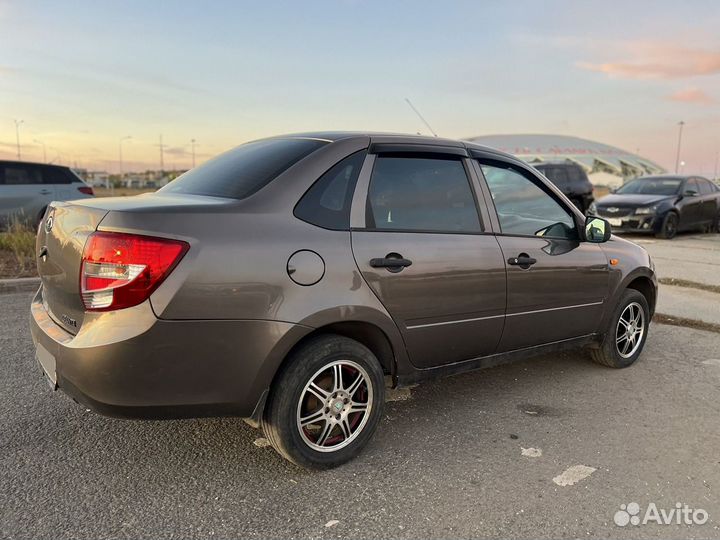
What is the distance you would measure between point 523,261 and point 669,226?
1224 cm

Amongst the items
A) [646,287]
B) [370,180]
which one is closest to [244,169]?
[370,180]

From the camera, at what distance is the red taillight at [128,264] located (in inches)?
93.7

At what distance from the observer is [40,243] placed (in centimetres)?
303

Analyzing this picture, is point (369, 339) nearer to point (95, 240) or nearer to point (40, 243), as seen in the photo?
point (95, 240)

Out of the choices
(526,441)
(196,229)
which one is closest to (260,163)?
(196,229)

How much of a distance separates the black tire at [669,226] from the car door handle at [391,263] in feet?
42.1

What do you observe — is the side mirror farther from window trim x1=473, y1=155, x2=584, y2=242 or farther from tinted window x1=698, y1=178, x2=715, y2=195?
tinted window x1=698, y1=178, x2=715, y2=195

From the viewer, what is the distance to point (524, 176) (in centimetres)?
390

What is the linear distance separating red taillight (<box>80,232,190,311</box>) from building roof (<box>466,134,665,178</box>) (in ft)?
257

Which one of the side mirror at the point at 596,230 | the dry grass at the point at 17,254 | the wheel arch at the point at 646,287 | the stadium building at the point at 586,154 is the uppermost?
the stadium building at the point at 586,154

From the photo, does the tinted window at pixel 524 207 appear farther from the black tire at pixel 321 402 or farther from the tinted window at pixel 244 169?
the black tire at pixel 321 402

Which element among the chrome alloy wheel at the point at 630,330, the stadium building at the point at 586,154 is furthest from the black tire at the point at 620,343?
the stadium building at the point at 586,154

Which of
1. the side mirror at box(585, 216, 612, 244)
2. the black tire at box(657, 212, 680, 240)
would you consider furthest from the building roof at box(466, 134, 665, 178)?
the side mirror at box(585, 216, 612, 244)

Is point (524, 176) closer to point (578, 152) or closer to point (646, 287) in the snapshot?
point (646, 287)
